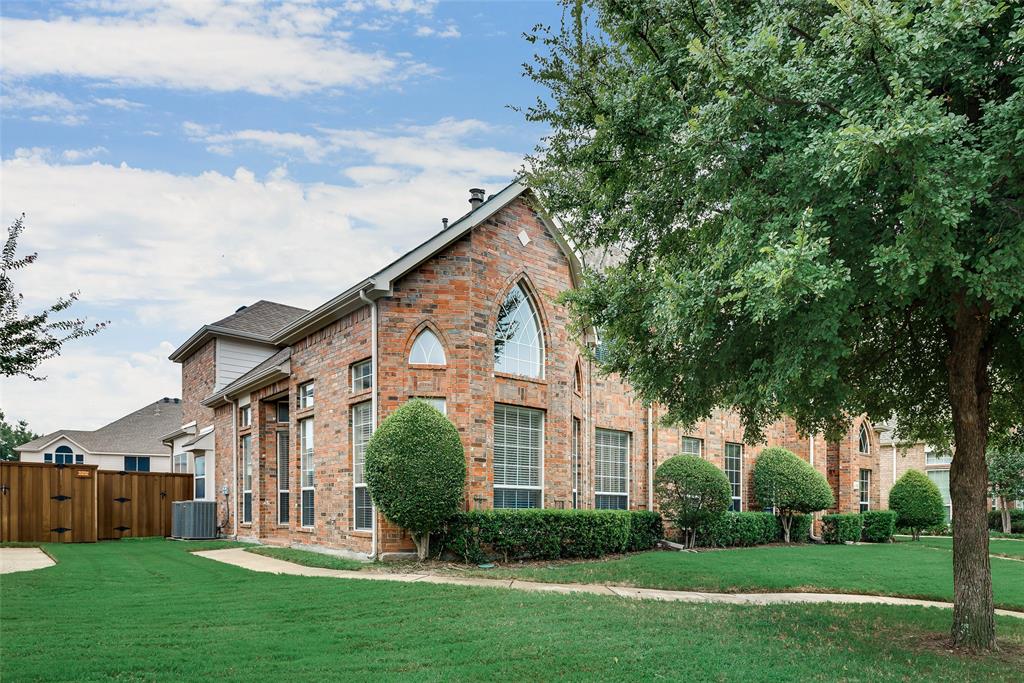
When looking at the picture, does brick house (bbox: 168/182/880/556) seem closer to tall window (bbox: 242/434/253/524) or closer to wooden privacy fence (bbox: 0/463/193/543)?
tall window (bbox: 242/434/253/524)

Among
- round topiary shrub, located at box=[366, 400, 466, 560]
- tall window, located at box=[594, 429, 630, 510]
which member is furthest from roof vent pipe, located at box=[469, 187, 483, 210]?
tall window, located at box=[594, 429, 630, 510]

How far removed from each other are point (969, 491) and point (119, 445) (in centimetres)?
3712

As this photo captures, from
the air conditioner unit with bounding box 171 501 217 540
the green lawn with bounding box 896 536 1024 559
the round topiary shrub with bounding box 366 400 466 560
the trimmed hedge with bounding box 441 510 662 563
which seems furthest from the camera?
the air conditioner unit with bounding box 171 501 217 540

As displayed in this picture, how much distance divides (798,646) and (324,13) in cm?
951

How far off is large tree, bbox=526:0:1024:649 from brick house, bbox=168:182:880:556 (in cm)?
331

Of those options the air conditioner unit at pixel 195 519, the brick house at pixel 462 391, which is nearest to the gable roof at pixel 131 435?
the air conditioner unit at pixel 195 519

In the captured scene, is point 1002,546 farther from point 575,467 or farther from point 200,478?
point 200,478

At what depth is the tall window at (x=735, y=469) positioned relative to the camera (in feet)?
72.8

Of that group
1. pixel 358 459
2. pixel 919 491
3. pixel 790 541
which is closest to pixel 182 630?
pixel 358 459

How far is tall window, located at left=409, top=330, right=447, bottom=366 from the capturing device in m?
14.7

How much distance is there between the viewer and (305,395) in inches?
696

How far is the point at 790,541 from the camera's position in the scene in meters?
22.0

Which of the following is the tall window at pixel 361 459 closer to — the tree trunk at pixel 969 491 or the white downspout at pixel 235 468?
the white downspout at pixel 235 468

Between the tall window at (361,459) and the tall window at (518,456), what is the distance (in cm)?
246
